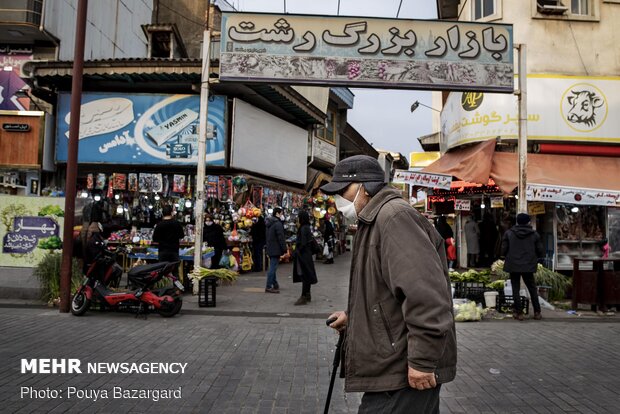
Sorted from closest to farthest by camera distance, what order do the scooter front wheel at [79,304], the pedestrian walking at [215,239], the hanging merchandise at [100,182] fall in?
the scooter front wheel at [79,304] → the pedestrian walking at [215,239] → the hanging merchandise at [100,182]

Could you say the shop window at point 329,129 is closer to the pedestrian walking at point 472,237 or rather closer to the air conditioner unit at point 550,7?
the pedestrian walking at point 472,237

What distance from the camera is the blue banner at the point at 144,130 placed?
45.9 feet

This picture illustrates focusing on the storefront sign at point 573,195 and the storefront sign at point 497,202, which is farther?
the storefront sign at point 497,202

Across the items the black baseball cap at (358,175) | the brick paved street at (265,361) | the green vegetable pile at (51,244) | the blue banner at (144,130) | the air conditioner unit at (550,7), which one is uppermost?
the air conditioner unit at (550,7)

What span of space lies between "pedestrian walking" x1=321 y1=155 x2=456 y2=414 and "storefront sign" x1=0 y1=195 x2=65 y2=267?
924 centimetres

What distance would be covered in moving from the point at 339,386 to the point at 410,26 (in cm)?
783

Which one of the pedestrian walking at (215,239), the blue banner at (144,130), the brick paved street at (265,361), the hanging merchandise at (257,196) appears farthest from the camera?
the hanging merchandise at (257,196)

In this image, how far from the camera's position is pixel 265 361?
561 centimetres

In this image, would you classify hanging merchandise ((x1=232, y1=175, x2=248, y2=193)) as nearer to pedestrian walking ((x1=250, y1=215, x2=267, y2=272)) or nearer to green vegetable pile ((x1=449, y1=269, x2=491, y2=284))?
pedestrian walking ((x1=250, y1=215, x2=267, y2=272))

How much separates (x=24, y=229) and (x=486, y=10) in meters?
14.2

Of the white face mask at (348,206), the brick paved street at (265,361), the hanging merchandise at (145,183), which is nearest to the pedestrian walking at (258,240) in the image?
the hanging merchandise at (145,183)

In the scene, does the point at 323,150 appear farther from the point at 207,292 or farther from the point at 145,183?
the point at 207,292

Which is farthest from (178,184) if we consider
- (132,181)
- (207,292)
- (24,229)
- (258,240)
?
(207,292)

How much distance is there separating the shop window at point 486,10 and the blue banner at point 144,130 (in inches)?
334
